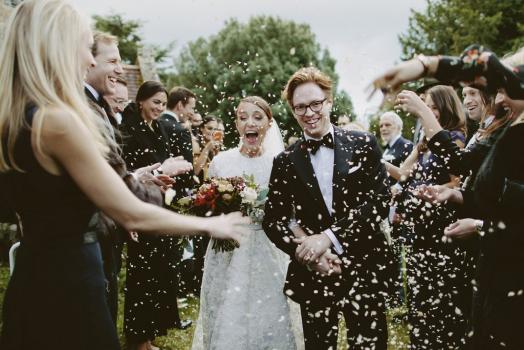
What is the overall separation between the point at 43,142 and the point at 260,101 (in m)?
3.59

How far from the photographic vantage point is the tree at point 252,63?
1241 inches

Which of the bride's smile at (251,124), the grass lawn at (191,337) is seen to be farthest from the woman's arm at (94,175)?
the grass lawn at (191,337)

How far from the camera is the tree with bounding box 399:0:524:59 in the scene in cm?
2750

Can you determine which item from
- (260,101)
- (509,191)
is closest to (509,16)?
(260,101)

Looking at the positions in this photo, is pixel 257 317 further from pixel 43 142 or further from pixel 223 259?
pixel 43 142

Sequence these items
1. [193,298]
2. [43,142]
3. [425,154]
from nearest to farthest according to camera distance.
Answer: [43,142], [425,154], [193,298]

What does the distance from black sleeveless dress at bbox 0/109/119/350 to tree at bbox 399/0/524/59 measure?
26395 millimetres

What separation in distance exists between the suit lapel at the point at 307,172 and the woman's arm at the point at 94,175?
1734mm

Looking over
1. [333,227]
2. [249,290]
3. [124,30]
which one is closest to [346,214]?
[333,227]

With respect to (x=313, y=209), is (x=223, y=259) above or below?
below

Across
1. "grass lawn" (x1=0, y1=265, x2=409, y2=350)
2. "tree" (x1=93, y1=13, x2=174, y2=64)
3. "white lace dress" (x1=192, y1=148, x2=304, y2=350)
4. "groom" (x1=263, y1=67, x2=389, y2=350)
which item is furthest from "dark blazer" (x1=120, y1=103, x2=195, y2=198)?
"tree" (x1=93, y1=13, x2=174, y2=64)

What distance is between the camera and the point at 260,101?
556 centimetres

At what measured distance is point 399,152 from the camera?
A: 774 centimetres

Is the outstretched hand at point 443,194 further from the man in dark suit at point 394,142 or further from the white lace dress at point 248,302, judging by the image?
the man in dark suit at point 394,142
